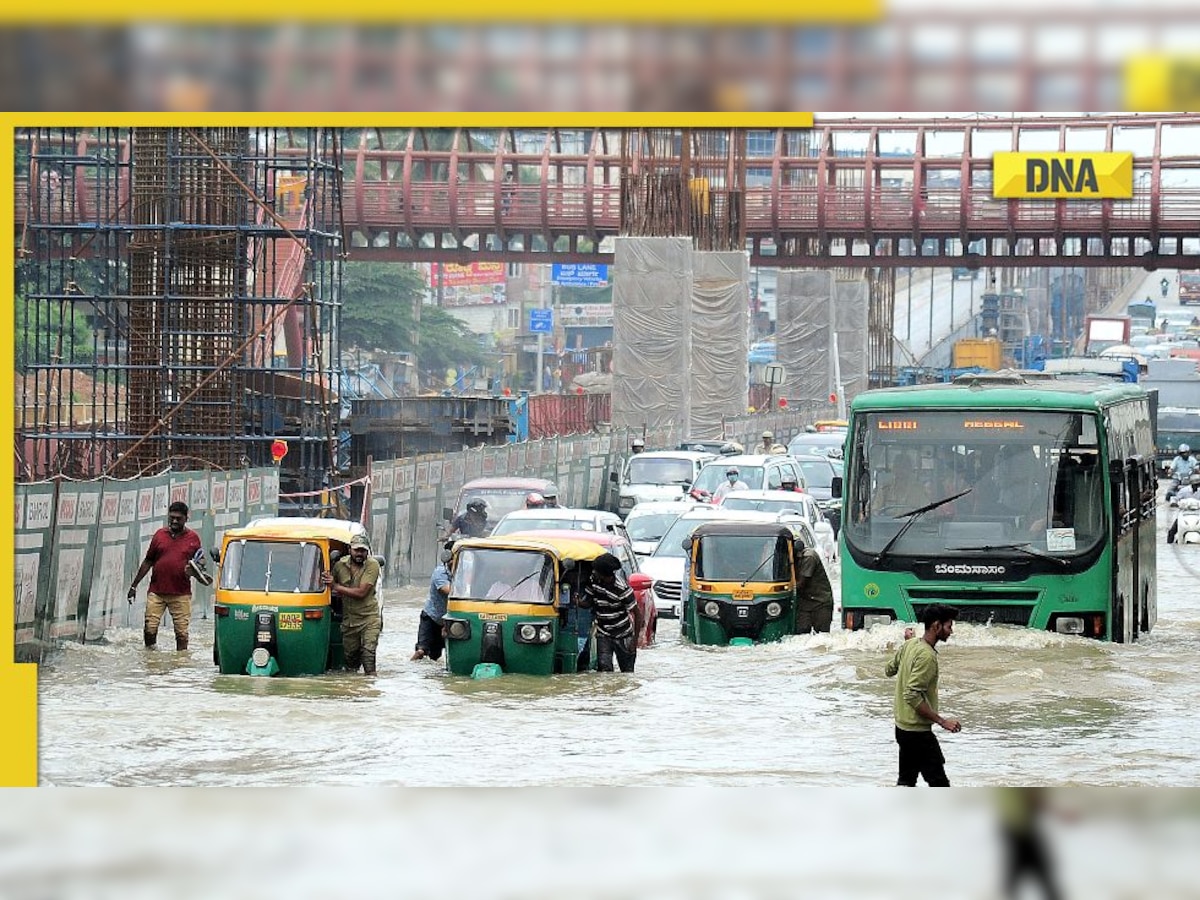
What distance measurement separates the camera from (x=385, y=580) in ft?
107

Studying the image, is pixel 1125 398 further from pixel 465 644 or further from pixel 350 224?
pixel 350 224

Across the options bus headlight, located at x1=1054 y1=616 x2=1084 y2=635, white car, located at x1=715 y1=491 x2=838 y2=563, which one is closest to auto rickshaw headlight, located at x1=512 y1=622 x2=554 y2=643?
bus headlight, located at x1=1054 y1=616 x2=1084 y2=635

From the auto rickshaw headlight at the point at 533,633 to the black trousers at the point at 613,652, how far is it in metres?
0.86

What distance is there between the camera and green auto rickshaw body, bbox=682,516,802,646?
24625mm

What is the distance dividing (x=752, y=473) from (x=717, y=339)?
19.1 m

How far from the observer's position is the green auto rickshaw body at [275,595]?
20.6 meters

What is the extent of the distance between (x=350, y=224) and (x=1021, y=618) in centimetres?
4629

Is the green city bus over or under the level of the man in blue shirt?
over

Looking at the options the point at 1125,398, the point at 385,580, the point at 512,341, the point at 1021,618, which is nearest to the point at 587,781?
the point at 1021,618

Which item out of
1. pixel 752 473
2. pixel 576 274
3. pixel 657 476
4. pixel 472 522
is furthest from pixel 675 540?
pixel 576 274

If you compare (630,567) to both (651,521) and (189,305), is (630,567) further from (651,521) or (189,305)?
(189,305)

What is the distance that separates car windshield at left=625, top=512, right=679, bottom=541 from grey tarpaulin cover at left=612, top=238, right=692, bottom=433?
62.3 ft

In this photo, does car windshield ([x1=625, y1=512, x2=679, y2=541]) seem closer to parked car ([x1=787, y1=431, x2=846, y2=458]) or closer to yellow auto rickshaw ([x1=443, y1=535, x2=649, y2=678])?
yellow auto rickshaw ([x1=443, y1=535, x2=649, y2=678])

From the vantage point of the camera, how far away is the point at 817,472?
42.7 meters
